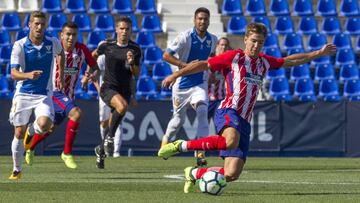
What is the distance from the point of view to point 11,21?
2544 centimetres

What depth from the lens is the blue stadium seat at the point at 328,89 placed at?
24.6 m

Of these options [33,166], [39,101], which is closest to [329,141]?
[33,166]

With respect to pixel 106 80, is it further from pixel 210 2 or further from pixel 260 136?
pixel 210 2

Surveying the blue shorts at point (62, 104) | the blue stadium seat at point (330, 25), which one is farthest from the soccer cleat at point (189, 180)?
the blue stadium seat at point (330, 25)

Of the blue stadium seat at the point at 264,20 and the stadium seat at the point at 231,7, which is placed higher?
the stadium seat at the point at 231,7

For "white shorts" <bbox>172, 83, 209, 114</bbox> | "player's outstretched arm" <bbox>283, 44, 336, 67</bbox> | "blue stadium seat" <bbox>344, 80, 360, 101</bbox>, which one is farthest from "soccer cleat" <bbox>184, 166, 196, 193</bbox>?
"blue stadium seat" <bbox>344, 80, 360, 101</bbox>

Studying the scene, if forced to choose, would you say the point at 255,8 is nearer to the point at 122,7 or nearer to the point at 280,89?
the point at 280,89

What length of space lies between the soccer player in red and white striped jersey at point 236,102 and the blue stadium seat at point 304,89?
1335 centimetres

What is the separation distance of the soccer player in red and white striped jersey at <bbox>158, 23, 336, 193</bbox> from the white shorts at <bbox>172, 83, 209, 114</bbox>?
4.38 meters

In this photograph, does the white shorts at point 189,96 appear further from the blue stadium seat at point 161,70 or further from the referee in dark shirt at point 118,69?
the blue stadium seat at point 161,70

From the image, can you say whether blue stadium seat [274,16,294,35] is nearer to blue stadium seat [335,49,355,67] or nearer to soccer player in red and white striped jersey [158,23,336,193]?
blue stadium seat [335,49,355,67]

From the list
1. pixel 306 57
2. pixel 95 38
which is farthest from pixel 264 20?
pixel 306 57

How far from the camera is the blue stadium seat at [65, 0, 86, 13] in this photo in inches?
1022

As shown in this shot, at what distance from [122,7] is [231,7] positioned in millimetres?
2874
